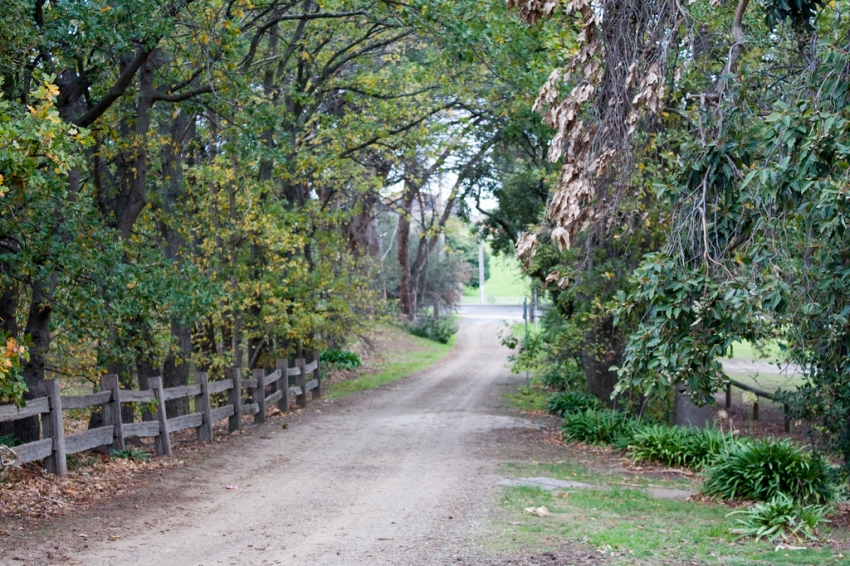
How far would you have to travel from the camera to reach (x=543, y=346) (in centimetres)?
1789

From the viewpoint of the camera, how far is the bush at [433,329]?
43.8 m

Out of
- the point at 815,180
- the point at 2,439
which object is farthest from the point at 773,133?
the point at 2,439

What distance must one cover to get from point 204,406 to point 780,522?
962 cm

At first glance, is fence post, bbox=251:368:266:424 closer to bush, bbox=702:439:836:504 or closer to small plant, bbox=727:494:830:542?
bush, bbox=702:439:836:504

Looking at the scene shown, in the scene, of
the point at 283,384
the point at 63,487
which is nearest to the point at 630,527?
the point at 63,487

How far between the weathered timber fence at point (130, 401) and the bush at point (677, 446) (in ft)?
24.4

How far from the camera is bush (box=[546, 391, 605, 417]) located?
1944 centimetres

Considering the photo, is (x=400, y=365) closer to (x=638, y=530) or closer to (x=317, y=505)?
(x=317, y=505)

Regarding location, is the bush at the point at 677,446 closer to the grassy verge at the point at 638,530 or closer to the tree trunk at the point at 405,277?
the grassy verge at the point at 638,530

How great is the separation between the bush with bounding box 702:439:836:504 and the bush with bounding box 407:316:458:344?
107ft

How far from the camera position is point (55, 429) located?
10.4 meters

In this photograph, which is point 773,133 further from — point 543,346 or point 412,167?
point 412,167

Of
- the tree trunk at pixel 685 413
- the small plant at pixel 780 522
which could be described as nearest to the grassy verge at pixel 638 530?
the small plant at pixel 780 522

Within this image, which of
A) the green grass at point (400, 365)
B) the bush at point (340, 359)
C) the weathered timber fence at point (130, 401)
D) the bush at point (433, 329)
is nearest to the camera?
the weathered timber fence at point (130, 401)
